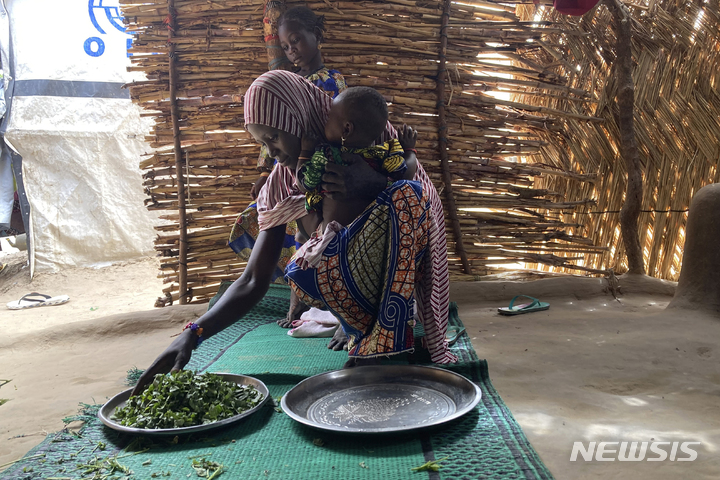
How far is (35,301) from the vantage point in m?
6.48

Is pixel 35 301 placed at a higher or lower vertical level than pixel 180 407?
lower

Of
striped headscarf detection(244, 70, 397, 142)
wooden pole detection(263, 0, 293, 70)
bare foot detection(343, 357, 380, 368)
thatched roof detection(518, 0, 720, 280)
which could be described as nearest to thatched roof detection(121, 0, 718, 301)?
thatched roof detection(518, 0, 720, 280)

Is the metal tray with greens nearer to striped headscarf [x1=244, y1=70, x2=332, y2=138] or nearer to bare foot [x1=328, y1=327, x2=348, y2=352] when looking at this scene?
bare foot [x1=328, y1=327, x2=348, y2=352]

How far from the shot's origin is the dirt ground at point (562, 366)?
159cm

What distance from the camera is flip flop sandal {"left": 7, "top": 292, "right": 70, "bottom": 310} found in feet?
20.7

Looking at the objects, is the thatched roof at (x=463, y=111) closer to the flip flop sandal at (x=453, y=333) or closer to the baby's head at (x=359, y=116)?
the flip flop sandal at (x=453, y=333)

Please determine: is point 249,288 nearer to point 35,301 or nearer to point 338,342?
point 338,342

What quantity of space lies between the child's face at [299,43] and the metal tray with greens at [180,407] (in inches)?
83.8

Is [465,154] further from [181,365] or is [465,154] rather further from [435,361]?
[181,365]

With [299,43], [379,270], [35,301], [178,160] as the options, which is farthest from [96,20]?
[379,270]

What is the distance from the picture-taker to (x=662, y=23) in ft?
13.2

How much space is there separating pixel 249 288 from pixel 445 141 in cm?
246

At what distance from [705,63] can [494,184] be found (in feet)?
5.61

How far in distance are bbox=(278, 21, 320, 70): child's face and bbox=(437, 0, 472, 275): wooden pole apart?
3.85 ft
